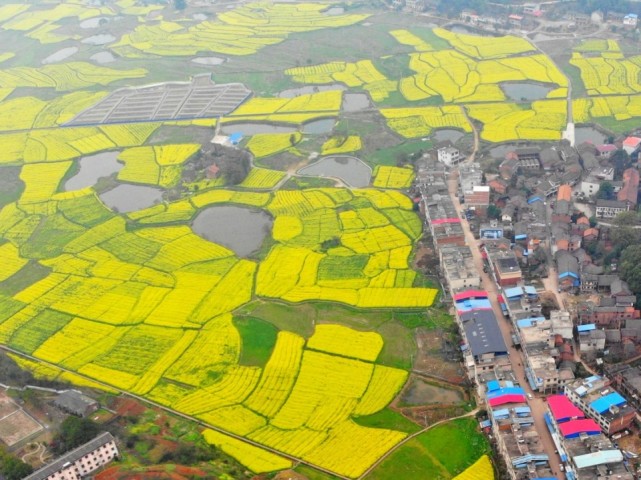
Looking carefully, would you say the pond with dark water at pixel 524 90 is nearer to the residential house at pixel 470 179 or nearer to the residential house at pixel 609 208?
the residential house at pixel 470 179

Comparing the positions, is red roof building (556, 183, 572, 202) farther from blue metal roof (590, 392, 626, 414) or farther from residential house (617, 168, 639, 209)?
blue metal roof (590, 392, 626, 414)

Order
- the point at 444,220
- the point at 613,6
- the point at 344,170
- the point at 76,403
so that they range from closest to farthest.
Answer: the point at 76,403 → the point at 444,220 → the point at 344,170 → the point at 613,6

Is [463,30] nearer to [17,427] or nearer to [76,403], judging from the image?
[76,403]

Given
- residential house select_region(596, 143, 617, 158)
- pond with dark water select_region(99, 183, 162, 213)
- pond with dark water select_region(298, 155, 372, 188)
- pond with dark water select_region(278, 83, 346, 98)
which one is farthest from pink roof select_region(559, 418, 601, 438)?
pond with dark water select_region(278, 83, 346, 98)

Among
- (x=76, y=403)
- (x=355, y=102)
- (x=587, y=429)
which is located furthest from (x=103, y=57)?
(x=587, y=429)

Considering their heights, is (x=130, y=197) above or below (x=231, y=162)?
below

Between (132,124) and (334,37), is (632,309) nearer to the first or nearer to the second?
(132,124)
